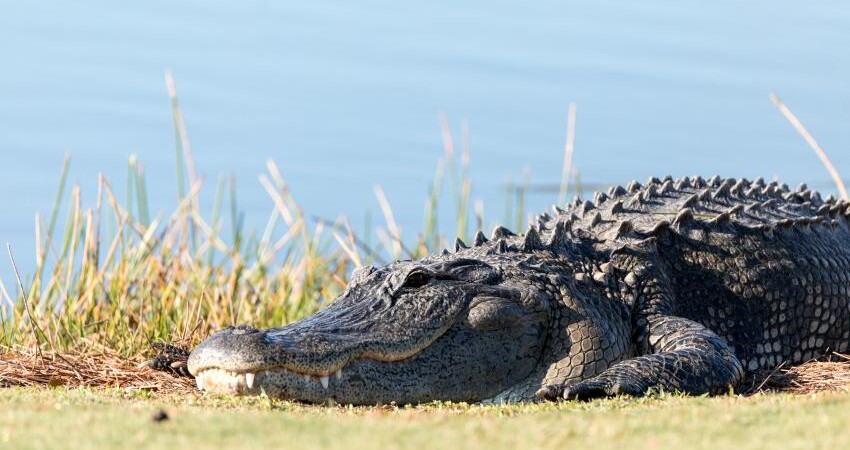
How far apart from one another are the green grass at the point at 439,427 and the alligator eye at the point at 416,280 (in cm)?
123

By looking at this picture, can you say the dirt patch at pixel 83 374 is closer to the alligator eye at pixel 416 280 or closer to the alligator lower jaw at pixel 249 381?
the alligator lower jaw at pixel 249 381

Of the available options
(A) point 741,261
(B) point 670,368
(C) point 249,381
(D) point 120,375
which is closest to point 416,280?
(C) point 249,381

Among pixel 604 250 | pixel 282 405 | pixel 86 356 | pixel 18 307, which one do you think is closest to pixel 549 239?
pixel 604 250

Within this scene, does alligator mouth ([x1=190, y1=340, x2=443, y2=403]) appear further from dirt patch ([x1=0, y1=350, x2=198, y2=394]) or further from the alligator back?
the alligator back

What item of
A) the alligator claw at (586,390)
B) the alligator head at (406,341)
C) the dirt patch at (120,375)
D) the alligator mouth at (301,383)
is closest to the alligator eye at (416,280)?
the alligator head at (406,341)

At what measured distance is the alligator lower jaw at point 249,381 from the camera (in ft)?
18.7

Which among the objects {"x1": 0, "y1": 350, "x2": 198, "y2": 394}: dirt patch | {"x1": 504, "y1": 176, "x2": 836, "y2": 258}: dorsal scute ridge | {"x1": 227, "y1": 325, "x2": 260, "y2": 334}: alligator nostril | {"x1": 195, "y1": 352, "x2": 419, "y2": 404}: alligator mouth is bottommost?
{"x1": 0, "y1": 350, "x2": 198, "y2": 394}: dirt patch

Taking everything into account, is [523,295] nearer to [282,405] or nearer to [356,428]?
[282,405]

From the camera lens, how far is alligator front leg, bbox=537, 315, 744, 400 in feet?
19.6

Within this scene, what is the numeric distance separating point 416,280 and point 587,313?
90 centimetres

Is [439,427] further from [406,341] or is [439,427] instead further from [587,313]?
[587,313]

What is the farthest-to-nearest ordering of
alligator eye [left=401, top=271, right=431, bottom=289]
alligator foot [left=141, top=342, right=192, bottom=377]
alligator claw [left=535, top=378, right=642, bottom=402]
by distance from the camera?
alligator foot [left=141, top=342, right=192, bottom=377] < alligator eye [left=401, top=271, right=431, bottom=289] < alligator claw [left=535, top=378, right=642, bottom=402]

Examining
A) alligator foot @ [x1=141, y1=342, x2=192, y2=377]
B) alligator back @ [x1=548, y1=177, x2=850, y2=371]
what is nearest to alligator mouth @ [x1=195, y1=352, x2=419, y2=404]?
alligator foot @ [x1=141, y1=342, x2=192, y2=377]

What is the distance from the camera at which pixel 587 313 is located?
677cm
